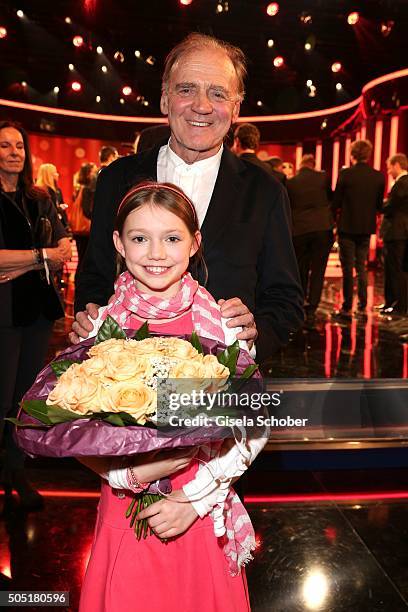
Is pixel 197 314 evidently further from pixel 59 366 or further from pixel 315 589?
pixel 315 589

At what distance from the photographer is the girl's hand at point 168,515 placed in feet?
4.87

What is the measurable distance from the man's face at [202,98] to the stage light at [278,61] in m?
11.9

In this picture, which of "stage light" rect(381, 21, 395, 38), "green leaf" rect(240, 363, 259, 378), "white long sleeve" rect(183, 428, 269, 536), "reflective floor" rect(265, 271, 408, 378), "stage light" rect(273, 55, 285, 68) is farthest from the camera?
"stage light" rect(273, 55, 285, 68)

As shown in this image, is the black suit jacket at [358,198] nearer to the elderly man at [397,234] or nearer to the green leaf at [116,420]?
the elderly man at [397,234]

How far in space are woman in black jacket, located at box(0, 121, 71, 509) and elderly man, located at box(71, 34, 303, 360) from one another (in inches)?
42.6

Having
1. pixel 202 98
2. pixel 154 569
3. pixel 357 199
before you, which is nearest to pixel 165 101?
pixel 202 98

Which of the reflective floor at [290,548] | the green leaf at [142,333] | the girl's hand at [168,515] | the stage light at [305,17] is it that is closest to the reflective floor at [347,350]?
the reflective floor at [290,548]

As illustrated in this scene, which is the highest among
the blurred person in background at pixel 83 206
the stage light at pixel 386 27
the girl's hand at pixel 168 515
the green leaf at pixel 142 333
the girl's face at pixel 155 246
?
the stage light at pixel 386 27

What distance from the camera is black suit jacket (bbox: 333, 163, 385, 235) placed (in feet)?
24.4

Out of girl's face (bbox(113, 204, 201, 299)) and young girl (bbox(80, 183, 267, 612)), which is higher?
girl's face (bbox(113, 204, 201, 299))

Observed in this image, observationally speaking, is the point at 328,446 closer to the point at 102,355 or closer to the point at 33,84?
the point at 102,355

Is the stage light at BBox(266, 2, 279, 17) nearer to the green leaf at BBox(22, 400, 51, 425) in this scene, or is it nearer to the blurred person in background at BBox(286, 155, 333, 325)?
the blurred person in background at BBox(286, 155, 333, 325)

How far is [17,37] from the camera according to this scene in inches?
486

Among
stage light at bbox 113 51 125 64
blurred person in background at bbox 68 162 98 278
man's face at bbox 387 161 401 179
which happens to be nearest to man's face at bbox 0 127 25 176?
blurred person in background at bbox 68 162 98 278
